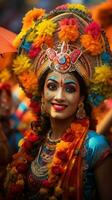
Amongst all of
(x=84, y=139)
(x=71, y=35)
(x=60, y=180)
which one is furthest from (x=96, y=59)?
(x=60, y=180)

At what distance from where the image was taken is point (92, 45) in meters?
3.92

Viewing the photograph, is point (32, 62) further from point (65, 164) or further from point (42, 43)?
point (65, 164)

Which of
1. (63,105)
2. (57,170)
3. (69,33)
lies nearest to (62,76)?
(63,105)

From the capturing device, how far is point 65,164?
3.83 meters

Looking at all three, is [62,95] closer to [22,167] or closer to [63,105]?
[63,105]

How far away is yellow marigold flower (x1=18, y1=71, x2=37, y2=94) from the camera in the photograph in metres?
4.09

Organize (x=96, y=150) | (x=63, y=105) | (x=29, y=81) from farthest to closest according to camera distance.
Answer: (x=29, y=81), (x=63, y=105), (x=96, y=150)

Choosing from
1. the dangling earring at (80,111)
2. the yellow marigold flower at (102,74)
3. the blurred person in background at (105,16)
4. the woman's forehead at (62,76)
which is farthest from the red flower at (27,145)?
the blurred person in background at (105,16)

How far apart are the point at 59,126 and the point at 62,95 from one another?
0.25 m

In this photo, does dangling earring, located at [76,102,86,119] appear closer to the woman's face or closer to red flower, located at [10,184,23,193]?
the woman's face

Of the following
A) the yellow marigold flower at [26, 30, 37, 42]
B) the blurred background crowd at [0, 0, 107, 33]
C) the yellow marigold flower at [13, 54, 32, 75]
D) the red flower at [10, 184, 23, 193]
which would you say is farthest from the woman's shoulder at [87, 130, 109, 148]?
the blurred background crowd at [0, 0, 107, 33]

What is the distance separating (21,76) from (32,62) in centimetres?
14

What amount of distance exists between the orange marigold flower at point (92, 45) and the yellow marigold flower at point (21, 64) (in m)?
0.46

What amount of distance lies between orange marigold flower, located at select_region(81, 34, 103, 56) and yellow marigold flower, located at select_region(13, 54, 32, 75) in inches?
18.0
